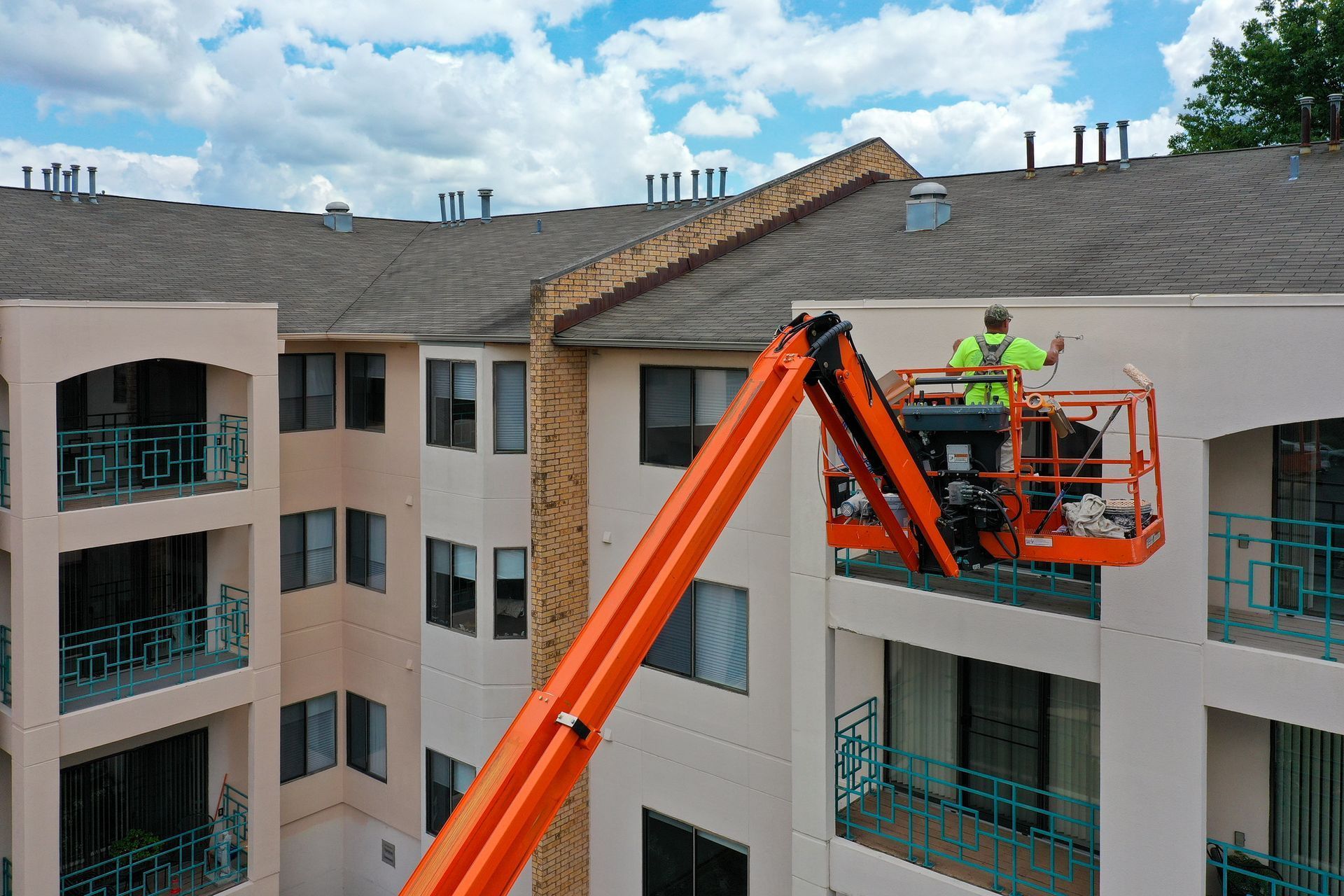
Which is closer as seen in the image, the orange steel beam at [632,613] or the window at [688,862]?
the orange steel beam at [632,613]

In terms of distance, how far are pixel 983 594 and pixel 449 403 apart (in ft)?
32.4

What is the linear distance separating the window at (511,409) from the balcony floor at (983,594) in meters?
6.89

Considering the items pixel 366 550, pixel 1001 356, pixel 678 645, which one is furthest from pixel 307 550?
pixel 1001 356

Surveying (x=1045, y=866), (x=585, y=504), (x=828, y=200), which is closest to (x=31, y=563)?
(x=585, y=504)

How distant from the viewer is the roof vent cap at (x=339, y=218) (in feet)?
88.0

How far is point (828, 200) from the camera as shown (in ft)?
71.4

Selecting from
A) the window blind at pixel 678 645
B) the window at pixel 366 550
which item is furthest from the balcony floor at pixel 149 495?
the window blind at pixel 678 645

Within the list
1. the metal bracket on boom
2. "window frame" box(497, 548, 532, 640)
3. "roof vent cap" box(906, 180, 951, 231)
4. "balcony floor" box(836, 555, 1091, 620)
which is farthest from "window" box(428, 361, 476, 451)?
the metal bracket on boom

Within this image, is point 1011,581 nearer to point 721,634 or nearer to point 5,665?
point 721,634

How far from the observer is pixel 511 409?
17578 millimetres

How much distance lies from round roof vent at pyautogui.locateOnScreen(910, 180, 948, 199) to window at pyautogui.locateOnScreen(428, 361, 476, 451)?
8.02 meters

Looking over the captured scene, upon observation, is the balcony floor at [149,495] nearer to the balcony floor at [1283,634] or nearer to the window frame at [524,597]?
the window frame at [524,597]

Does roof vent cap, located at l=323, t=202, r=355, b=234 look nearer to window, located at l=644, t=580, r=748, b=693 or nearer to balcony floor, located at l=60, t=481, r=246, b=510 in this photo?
balcony floor, located at l=60, t=481, r=246, b=510

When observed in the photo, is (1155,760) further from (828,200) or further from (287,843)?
(287,843)
